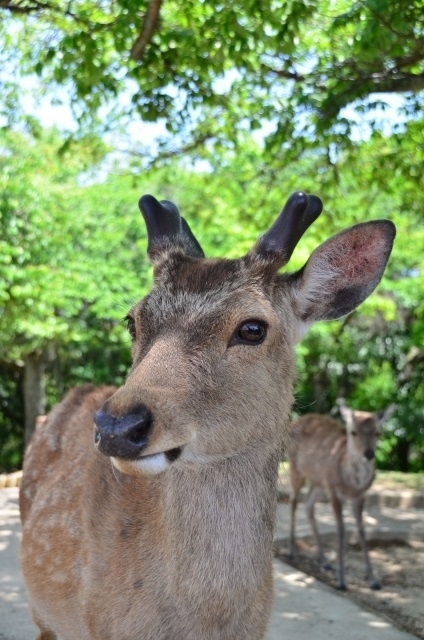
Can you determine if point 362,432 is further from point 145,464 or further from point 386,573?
point 145,464

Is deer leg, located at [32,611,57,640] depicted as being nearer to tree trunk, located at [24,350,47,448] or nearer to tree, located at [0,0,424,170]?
tree, located at [0,0,424,170]

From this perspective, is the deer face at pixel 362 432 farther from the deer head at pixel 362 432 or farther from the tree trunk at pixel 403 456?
the tree trunk at pixel 403 456

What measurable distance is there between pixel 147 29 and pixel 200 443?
447 cm

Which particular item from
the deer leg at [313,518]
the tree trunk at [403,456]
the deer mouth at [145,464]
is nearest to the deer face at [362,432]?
the deer leg at [313,518]

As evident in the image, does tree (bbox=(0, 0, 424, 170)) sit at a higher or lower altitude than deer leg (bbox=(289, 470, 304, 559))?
higher

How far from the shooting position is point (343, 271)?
3.35 m

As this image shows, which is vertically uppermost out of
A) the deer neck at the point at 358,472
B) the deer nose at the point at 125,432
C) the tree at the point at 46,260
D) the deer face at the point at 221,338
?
the tree at the point at 46,260

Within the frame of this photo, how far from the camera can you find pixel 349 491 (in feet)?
26.5

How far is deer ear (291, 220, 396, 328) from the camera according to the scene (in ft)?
10.8

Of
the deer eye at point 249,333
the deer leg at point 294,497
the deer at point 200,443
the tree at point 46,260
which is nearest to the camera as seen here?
the deer at point 200,443

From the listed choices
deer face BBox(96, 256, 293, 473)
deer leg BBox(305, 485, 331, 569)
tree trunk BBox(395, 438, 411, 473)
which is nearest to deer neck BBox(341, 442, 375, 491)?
deer leg BBox(305, 485, 331, 569)

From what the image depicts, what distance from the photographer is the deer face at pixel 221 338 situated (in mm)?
2430

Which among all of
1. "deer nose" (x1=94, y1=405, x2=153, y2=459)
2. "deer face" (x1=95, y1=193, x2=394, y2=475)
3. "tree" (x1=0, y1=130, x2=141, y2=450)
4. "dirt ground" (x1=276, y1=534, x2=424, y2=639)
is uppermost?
"tree" (x1=0, y1=130, x2=141, y2=450)

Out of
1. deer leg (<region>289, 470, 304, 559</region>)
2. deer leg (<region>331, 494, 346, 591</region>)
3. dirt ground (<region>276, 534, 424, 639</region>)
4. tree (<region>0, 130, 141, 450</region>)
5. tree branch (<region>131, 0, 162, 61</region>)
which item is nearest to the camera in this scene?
tree branch (<region>131, 0, 162, 61</region>)
